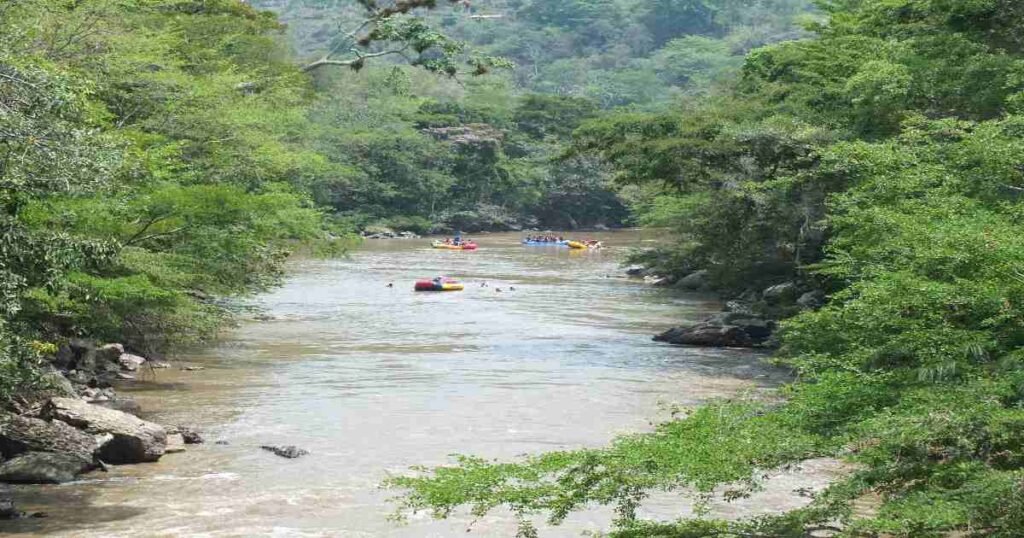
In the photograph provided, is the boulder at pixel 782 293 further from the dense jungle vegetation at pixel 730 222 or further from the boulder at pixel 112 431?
the boulder at pixel 112 431

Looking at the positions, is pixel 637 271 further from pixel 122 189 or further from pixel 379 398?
pixel 122 189

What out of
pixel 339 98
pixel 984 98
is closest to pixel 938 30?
pixel 984 98

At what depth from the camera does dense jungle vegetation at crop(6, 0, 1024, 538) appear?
884cm

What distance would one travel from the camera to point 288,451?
54.3 ft

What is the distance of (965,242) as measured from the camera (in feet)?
37.0

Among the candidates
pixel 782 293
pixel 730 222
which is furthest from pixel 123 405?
pixel 730 222

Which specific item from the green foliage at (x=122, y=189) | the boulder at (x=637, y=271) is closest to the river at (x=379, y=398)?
the green foliage at (x=122, y=189)

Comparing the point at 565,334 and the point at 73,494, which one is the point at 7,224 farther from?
the point at 565,334

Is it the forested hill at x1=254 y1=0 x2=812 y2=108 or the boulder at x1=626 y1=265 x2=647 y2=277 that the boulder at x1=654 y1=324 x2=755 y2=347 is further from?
the forested hill at x1=254 y1=0 x2=812 y2=108

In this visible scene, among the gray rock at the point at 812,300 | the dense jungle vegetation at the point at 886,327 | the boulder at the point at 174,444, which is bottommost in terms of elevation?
the boulder at the point at 174,444

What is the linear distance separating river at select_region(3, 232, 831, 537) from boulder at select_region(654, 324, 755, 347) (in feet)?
2.29

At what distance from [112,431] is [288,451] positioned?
7.29 ft

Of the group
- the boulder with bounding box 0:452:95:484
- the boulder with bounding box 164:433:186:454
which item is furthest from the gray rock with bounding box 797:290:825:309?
the boulder with bounding box 0:452:95:484

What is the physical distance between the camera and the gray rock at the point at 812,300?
2770 cm
